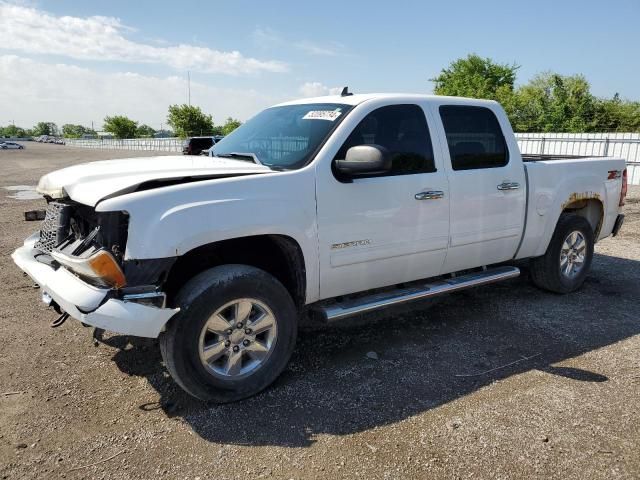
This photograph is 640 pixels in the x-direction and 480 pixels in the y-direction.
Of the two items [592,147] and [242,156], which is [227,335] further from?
[592,147]

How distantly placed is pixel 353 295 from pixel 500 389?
1.28m

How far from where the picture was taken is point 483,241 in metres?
4.41

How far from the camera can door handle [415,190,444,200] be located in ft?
12.7

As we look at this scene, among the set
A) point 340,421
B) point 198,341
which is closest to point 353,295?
point 340,421

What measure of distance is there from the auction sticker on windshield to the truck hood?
0.64 m

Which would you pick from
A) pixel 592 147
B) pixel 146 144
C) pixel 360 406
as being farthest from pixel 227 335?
pixel 146 144

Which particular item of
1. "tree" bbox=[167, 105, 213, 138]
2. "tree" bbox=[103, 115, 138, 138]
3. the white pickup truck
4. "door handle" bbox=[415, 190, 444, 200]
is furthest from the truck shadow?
"tree" bbox=[103, 115, 138, 138]

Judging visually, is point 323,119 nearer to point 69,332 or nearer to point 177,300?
point 177,300

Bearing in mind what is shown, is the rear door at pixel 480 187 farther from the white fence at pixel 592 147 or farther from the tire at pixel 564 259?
the white fence at pixel 592 147

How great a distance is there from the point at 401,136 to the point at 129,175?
2.06 meters

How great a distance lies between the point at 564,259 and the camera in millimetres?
5375

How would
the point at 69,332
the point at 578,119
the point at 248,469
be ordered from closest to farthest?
1. the point at 248,469
2. the point at 69,332
3. the point at 578,119

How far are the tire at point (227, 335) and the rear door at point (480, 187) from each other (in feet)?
5.60

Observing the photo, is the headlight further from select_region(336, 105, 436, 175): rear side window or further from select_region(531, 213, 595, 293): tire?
select_region(531, 213, 595, 293): tire
